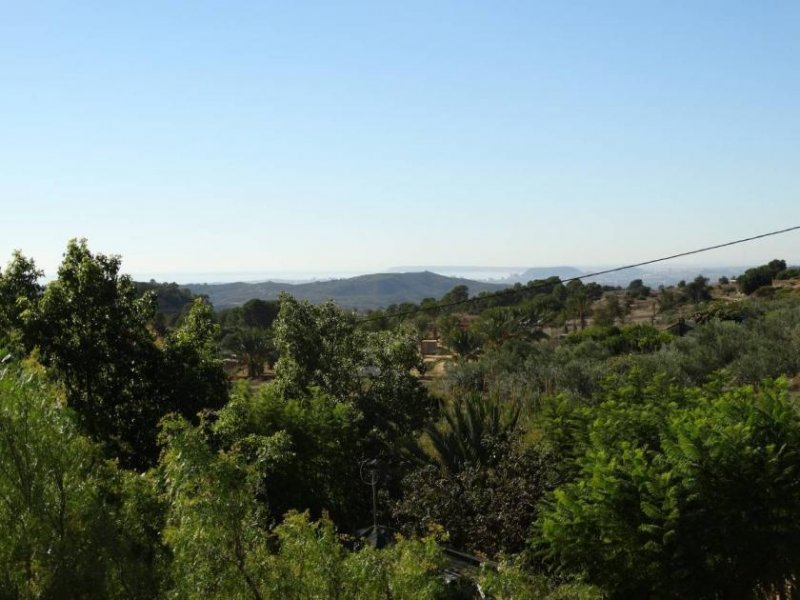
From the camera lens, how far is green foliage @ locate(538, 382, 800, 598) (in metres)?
7.32

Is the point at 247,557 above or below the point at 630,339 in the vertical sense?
above

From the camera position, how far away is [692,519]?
738 centimetres

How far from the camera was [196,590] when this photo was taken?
4.46 meters

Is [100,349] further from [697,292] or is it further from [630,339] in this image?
[697,292]

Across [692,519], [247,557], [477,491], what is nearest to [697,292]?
[477,491]

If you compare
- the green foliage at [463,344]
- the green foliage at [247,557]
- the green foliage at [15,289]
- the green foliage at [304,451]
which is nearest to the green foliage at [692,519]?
the green foliage at [247,557]

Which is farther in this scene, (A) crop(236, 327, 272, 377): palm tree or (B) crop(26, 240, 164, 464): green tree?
(A) crop(236, 327, 272, 377): palm tree

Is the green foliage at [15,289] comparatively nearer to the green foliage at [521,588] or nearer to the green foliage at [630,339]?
the green foliage at [521,588]

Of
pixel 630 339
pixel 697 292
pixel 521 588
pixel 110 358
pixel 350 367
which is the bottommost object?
pixel 630 339

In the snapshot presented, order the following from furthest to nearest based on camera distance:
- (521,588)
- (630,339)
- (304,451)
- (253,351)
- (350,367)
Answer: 1. (253,351)
2. (630,339)
3. (350,367)
4. (304,451)
5. (521,588)

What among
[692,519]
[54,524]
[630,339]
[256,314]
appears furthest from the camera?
[256,314]

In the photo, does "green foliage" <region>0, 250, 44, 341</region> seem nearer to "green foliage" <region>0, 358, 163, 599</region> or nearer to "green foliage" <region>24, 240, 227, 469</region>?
"green foliage" <region>24, 240, 227, 469</region>

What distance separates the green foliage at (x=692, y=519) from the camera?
7316 millimetres

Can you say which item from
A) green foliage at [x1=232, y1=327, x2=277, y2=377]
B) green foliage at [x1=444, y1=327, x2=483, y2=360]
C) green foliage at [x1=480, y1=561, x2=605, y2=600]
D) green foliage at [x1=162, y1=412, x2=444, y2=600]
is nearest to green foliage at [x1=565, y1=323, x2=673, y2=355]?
green foliage at [x1=444, y1=327, x2=483, y2=360]
